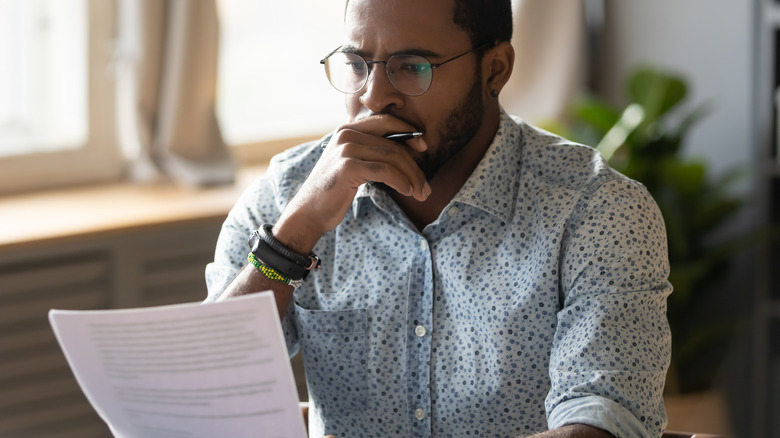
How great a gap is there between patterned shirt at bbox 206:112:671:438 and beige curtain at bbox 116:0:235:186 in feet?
4.15

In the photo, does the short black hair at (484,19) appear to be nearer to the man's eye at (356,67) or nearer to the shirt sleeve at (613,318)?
the man's eye at (356,67)

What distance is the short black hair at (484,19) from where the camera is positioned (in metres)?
1.45

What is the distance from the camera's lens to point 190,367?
44.1 inches

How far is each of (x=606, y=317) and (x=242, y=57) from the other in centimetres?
215

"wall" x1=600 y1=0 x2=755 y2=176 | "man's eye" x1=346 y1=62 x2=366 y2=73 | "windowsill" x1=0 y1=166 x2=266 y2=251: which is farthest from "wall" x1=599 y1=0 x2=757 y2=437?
"man's eye" x1=346 y1=62 x2=366 y2=73

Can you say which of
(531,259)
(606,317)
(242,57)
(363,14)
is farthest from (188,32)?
(606,317)

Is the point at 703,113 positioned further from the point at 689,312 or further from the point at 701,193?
the point at 689,312

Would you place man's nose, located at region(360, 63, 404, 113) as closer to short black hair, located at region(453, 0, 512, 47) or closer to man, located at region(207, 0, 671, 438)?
man, located at region(207, 0, 671, 438)

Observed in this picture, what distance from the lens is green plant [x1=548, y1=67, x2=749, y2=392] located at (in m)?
2.86

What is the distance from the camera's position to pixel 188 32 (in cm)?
273

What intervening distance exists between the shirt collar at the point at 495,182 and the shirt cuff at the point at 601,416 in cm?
32

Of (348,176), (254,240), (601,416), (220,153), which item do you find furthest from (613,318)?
(220,153)

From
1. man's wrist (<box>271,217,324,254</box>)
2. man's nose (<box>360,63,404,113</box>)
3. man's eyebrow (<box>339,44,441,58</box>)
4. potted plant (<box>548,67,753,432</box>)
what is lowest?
potted plant (<box>548,67,753,432</box>)

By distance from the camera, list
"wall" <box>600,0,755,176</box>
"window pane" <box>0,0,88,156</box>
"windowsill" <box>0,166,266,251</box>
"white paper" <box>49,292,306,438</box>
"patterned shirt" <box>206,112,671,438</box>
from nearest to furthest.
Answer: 1. "white paper" <box>49,292,306,438</box>
2. "patterned shirt" <box>206,112,671,438</box>
3. "windowsill" <box>0,166,266,251</box>
4. "window pane" <box>0,0,88,156</box>
5. "wall" <box>600,0,755,176</box>
